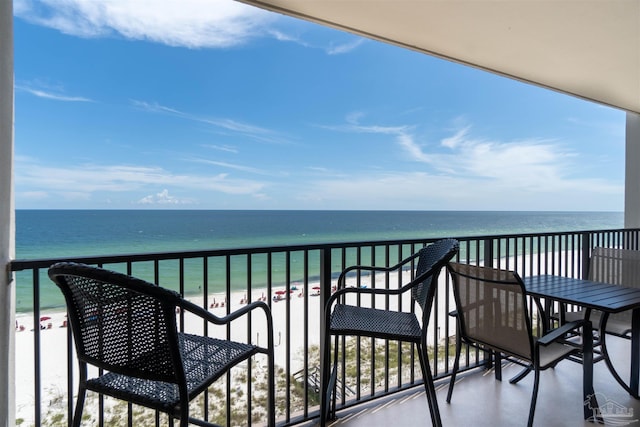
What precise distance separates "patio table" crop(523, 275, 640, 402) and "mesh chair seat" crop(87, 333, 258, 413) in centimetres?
176

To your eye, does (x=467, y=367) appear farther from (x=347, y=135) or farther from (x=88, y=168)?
(x=88, y=168)

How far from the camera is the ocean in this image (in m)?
20.5

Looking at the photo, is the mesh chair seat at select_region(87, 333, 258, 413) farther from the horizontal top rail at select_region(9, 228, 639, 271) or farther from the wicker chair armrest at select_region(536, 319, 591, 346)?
the wicker chair armrest at select_region(536, 319, 591, 346)

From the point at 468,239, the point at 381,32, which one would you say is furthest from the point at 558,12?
the point at 468,239

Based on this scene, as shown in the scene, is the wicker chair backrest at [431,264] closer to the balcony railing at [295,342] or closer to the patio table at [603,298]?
the balcony railing at [295,342]

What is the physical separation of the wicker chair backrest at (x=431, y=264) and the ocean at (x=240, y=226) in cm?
1686

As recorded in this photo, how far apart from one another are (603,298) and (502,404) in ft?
2.82

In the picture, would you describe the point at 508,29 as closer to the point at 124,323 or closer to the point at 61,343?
the point at 124,323

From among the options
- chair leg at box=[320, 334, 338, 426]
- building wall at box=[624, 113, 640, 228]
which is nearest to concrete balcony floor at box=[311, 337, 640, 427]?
chair leg at box=[320, 334, 338, 426]

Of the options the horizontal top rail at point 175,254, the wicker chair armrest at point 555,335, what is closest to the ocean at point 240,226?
the horizontal top rail at point 175,254

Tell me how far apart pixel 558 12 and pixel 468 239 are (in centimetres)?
166

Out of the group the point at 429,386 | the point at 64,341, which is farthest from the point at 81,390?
the point at 64,341

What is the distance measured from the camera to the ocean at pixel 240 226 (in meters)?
20.5

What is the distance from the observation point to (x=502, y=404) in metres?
1.97
